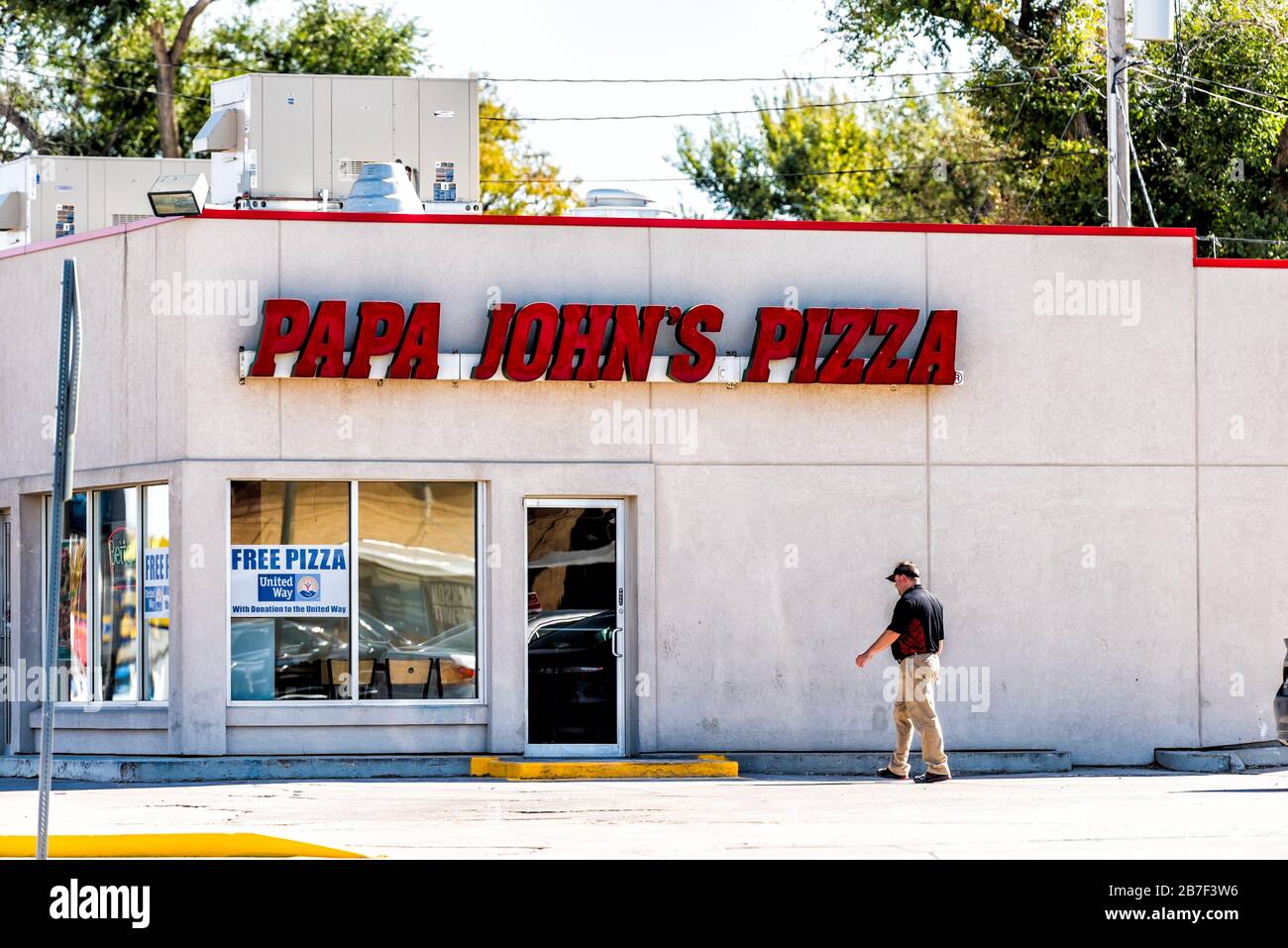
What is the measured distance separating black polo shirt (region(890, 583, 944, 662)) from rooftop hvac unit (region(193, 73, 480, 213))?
290 inches

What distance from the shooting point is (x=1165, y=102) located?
33.6 meters

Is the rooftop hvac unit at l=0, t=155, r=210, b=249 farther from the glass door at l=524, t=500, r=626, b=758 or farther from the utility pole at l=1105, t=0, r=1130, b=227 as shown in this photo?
the utility pole at l=1105, t=0, r=1130, b=227

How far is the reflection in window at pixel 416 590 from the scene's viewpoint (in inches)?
722

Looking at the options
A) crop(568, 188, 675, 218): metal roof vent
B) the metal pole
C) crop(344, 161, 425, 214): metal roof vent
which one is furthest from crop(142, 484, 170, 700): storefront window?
the metal pole

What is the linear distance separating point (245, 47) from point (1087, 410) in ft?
109

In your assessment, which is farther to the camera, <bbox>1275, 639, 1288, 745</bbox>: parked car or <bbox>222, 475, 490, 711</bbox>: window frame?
<bbox>222, 475, 490, 711</bbox>: window frame

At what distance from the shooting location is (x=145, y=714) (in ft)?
60.1

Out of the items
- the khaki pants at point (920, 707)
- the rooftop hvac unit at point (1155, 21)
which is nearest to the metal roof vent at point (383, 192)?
the khaki pants at point (920, 707)

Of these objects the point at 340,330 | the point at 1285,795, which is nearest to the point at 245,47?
the point at 340,330

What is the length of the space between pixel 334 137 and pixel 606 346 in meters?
5.02

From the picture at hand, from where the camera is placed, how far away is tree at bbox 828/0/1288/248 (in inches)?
1304

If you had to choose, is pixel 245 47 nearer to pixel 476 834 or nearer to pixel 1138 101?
pixel 1138 101

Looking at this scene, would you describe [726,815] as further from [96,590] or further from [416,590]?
[96,590]

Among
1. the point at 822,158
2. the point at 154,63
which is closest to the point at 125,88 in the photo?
the point at 154,63
